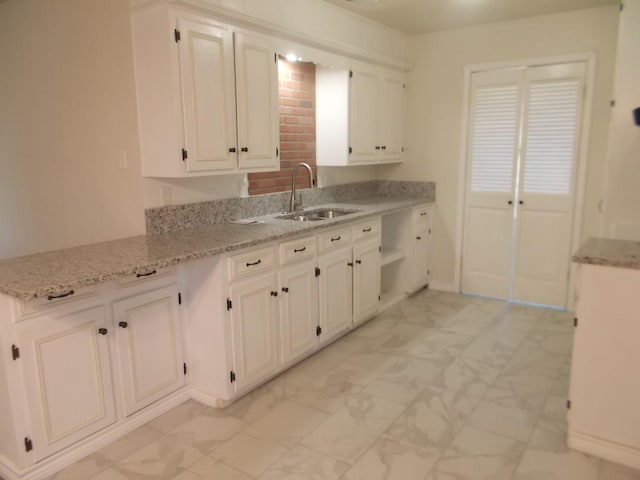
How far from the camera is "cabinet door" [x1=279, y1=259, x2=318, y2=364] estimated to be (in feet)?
9.68

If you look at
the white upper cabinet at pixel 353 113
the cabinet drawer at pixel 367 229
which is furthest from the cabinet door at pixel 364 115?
the cabinet drawer at pixel 367 229

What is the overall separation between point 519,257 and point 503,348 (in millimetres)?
1255

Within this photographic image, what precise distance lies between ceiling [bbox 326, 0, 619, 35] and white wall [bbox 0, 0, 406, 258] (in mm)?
218

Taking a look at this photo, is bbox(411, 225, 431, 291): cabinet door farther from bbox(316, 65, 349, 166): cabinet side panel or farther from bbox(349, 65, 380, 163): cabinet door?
bbox(316, 65, 349, 166): cabinet side panel

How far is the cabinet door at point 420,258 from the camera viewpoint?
179 inches

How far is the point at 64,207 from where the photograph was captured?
10.6ft

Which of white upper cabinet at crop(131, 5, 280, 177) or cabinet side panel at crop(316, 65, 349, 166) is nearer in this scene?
white upper cabinet at crop(131, 5, 280, 177)

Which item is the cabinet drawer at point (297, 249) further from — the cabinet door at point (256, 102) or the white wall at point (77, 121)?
the white wall at point (77, 121)

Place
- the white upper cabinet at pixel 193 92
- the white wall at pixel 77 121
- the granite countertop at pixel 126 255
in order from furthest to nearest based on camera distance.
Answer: the white wall at pixel 77 121
the white upper cabinet at pixel 193 92
the granite countertop at pixel 126 255

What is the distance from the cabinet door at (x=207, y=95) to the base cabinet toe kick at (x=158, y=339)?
622 mm

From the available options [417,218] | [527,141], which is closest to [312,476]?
[417,218]

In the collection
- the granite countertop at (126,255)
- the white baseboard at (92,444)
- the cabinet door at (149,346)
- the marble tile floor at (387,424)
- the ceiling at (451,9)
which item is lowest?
the marble tile floor at (387,424)

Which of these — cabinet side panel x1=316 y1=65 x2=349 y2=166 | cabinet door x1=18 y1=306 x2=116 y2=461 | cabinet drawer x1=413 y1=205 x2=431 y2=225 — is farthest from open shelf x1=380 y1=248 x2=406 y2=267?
cabinet door x1=18 y1=306 x2=116 y2=461

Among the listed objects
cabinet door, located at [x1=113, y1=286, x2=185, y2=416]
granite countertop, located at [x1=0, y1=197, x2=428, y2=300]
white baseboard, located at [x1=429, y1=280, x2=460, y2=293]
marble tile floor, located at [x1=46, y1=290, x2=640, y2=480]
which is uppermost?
granite countertop, located at [x1=0, y1=197, x2=428, y2=300]
